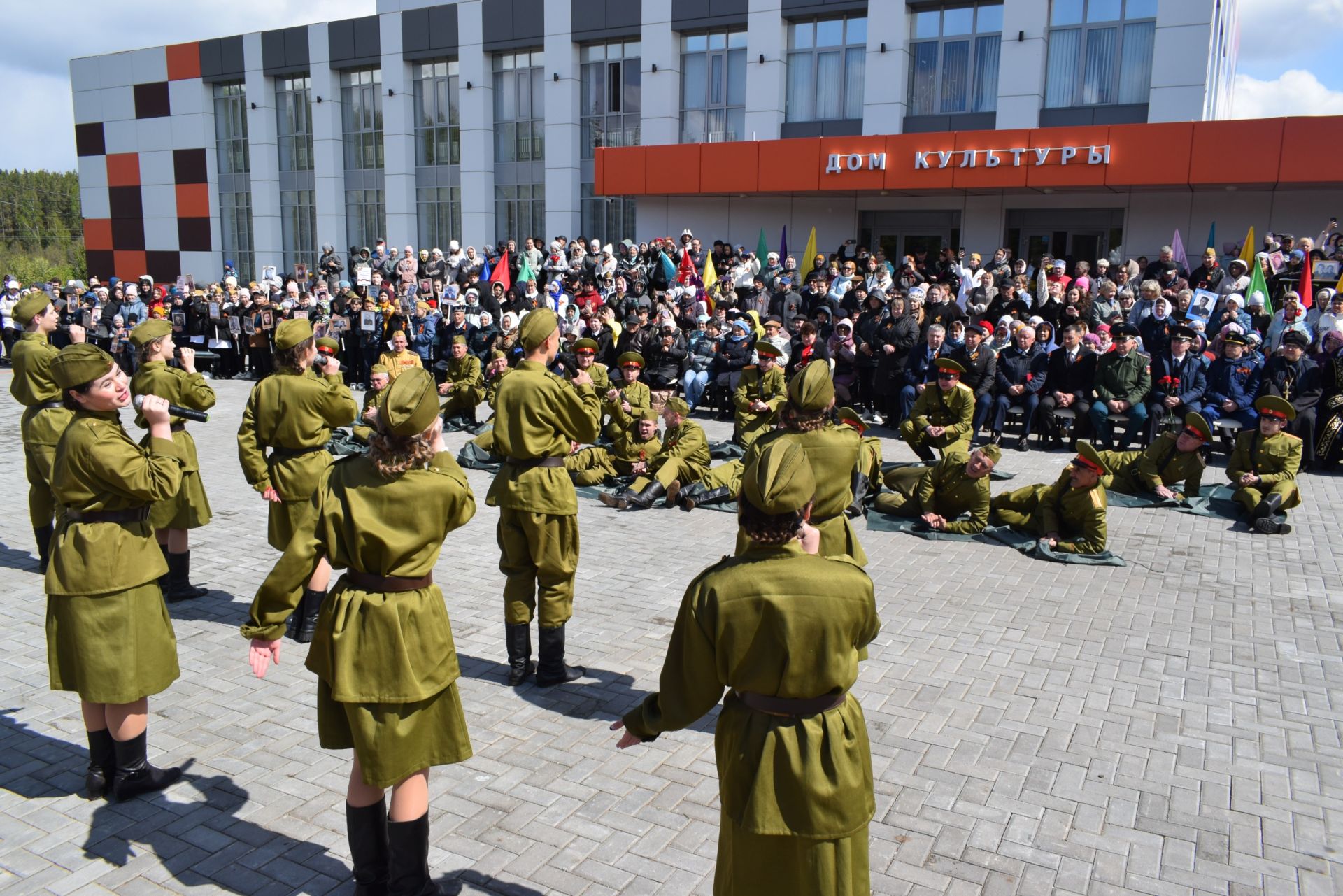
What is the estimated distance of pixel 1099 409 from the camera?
501 inches

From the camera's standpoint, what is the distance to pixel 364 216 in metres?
31.3

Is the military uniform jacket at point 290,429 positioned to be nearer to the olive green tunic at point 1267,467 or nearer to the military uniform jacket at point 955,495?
the military uniform jacket at point 955,495

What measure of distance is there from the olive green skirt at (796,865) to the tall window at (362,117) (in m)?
31.1

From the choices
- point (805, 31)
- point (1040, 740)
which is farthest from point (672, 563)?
point (805, 31)

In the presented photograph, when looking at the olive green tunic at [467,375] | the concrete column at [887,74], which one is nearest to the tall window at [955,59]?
the concrete column at [887,74]

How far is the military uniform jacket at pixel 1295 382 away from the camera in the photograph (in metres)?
12.2

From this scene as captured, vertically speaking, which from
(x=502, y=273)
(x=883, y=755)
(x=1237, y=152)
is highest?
(x=1237, y=152)

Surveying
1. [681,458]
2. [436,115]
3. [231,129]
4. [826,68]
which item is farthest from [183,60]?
[681,458]

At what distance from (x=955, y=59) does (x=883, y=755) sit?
21046 mm

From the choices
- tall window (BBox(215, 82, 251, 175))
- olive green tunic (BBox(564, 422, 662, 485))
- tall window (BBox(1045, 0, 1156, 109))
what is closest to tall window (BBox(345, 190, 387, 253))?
tall window (BBox(215, 82, 251, 175))

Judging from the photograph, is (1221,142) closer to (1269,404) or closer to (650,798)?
(1269,404)

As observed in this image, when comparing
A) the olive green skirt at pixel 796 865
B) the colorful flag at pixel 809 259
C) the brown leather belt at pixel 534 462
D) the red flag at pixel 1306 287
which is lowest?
the olive green skirt at pixel 796 865

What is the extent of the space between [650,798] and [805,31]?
912 inches

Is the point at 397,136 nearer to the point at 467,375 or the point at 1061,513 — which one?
the point at 467,375
